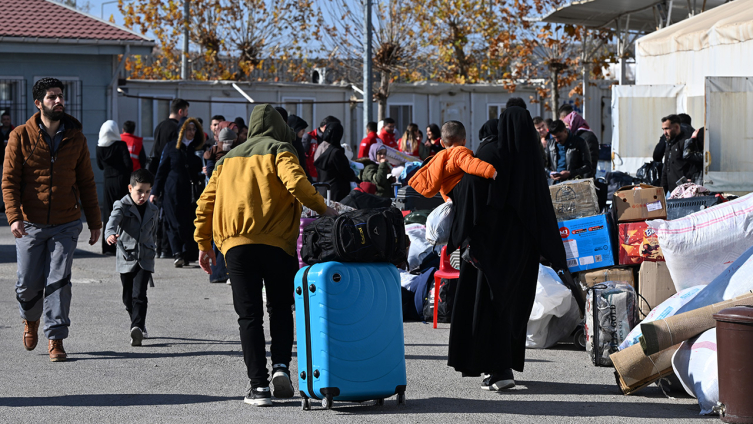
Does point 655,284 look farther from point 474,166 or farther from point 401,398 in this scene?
point 401,398

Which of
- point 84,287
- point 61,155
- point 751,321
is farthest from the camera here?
point 84,287

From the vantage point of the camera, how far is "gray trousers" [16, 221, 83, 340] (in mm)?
7160

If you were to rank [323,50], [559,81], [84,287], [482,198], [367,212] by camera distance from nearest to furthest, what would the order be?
[367,212] → [482,198] → [84,287] → [559,81] → [323,50]

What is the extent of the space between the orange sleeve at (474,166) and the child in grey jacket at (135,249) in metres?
3.04

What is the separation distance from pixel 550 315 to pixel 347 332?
2.69m

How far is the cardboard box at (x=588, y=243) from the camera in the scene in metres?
8.26

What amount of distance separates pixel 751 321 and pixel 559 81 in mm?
24990

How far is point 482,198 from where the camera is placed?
622cm

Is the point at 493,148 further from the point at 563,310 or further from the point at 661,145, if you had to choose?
the point at 661,145

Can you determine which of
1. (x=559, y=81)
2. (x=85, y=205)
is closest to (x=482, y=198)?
(x=85, y=205)

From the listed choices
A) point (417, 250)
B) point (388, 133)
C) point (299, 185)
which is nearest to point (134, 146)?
point (388, 133)

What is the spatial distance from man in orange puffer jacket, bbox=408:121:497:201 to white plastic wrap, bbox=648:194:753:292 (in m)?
1.73

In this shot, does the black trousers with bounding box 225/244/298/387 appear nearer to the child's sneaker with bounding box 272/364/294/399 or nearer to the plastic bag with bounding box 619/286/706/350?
the child's sneaker with bounding box 272/364/294/399

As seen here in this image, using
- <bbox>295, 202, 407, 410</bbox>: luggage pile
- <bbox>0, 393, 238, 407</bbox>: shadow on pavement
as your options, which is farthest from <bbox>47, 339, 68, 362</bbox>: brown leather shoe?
<bbox>295, 202, 407, 410</bbox>: luggage pile
